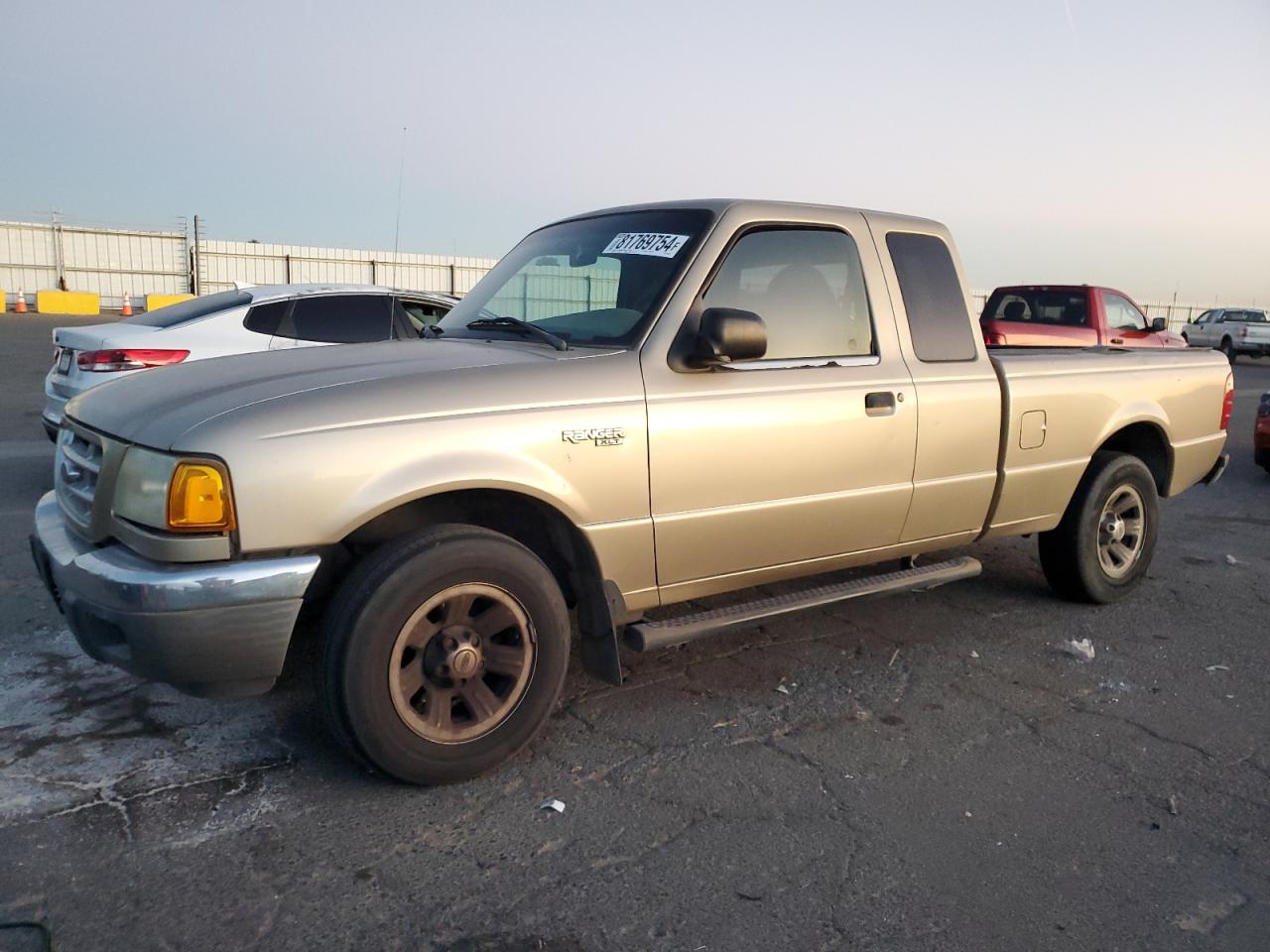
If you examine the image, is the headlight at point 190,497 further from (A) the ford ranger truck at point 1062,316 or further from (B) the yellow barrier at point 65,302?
(B) the yellow barrier at point 65,302

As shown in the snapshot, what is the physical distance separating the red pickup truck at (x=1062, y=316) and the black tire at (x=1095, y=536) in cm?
890

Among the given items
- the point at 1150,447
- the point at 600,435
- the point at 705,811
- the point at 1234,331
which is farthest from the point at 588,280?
the point at 1234,331

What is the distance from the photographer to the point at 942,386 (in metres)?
4.18

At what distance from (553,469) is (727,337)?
769 mm

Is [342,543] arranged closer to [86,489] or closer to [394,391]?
[394,391]

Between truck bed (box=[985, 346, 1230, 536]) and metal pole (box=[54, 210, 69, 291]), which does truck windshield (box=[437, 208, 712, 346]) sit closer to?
truck bed (box=[985, 346, 1230, 536])

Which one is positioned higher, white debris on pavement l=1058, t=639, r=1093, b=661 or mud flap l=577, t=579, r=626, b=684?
mud flap l=577, t=579, r=626, b=684

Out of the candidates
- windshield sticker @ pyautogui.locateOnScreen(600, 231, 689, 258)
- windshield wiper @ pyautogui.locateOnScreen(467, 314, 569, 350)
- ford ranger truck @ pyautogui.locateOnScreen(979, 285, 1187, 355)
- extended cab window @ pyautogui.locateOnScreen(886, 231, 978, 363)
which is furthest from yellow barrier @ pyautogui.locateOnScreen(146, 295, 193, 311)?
extended cab window @ pyautogui.locateOnScreen(886, 231, 978, 363)

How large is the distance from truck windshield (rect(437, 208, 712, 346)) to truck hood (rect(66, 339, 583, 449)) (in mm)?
212

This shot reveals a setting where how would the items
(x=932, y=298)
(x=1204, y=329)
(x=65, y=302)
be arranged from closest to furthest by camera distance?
(x=932, y=298) < (x=65, y=302) < (x=1204, y=329)

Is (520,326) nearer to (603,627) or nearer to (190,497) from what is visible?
(603,627)

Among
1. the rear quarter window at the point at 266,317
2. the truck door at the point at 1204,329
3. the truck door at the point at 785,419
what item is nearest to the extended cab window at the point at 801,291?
the truck door at the point at 785,419

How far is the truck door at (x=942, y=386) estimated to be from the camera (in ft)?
13.6

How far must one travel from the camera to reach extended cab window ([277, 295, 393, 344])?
322 inches
